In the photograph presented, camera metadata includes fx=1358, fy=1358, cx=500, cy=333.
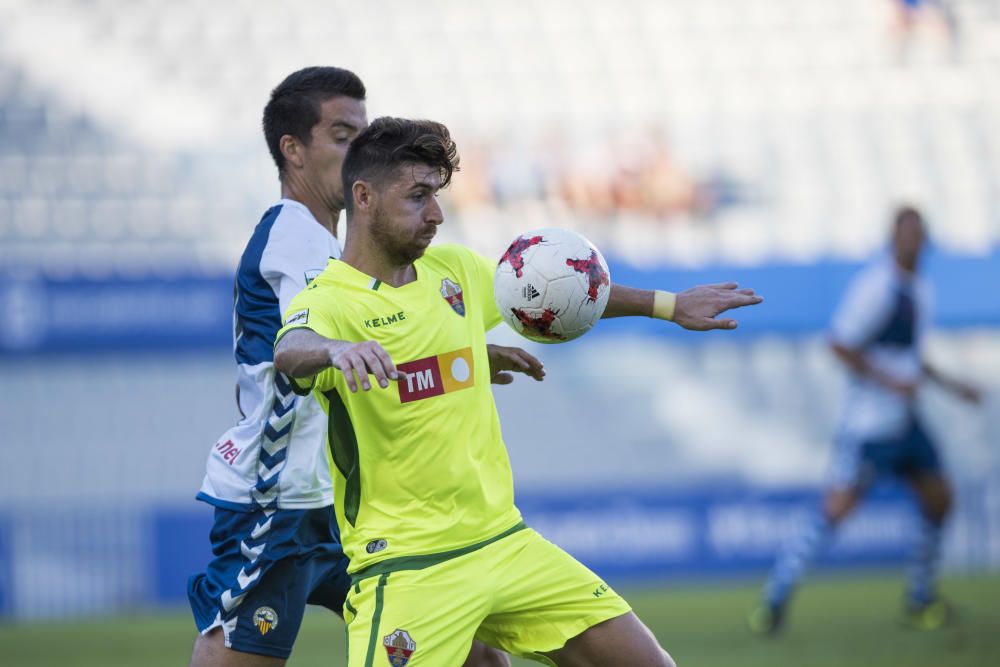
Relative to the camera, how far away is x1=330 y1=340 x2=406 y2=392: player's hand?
11.2 ft

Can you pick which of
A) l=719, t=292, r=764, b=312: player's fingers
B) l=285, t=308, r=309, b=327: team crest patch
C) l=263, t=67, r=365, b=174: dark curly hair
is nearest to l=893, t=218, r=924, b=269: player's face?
l=719, t=292, r=764, b=312: player's fingers

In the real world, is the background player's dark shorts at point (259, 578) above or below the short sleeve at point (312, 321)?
below

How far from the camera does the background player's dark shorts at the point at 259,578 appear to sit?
444 centimetres

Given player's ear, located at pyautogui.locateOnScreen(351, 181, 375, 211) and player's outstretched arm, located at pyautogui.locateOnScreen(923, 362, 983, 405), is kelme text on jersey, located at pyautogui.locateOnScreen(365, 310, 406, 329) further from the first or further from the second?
player's outstretched arm, located at pyautogui.locateOnScreen(923, 362, 983, 405)

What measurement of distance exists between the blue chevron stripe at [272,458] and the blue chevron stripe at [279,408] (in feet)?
0.41

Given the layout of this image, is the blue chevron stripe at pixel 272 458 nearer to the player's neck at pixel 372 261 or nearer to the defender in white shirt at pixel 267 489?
the defender in white shirt at pixel 267 489

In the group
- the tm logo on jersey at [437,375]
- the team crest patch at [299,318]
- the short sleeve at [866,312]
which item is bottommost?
the short sleeve at [866,312]

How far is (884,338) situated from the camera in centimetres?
957

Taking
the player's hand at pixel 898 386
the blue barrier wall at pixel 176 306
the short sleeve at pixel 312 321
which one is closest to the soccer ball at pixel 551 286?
the short sleeve at pixel 312 321

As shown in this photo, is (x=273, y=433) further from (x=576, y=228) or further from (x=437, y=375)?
(x=576, y=228)

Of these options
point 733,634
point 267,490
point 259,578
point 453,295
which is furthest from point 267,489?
point 733,634

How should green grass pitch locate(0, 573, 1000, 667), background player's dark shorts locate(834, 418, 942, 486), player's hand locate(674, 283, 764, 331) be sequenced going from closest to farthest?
player's hand locate(674, 283, 764, 331) < green grass pitch locate(0, 573, 1000, 667) < background player's dark shorts locate(834, 418, 942, 486)

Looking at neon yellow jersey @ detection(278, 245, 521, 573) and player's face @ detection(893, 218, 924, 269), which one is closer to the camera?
neon yellow jersey @ detection(278, 245, 521, 573)

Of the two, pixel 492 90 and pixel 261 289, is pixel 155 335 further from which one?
pixel 261 289
